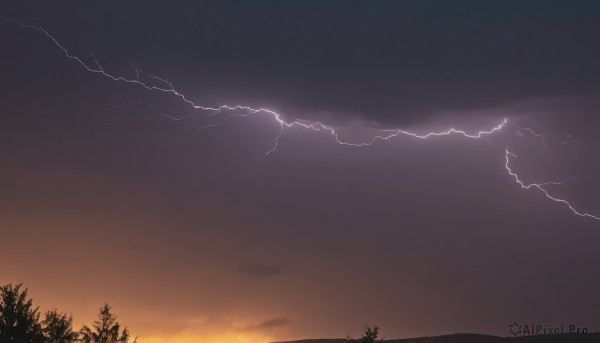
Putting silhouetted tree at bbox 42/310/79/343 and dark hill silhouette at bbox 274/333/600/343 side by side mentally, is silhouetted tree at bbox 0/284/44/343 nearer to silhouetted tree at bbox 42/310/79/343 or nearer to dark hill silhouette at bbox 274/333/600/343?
silhouetted tree at bbox 42/310/79/343

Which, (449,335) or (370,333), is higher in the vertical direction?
(449,335)

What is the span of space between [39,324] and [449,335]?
72435 millimetres

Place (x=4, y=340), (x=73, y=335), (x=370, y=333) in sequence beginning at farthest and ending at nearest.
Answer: (x=370, y=333) → (x=73, y=335) → (x=4, y=340)

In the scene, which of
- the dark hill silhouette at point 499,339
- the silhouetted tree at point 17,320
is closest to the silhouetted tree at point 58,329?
the silhouetted tree at point 17,320

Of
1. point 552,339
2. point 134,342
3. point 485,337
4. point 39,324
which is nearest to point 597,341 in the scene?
point 552,339

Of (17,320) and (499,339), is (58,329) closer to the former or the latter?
(17,320)

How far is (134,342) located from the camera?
3409 centimetres

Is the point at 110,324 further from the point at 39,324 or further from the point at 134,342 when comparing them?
the point at 39,324

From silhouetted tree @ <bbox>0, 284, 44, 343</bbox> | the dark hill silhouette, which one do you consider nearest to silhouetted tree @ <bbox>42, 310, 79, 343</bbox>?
silhouetted tree @ <bbox>0, 284, 44, 343</bbox>

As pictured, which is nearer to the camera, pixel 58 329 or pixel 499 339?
pixel 58 329

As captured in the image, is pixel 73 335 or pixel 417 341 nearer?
pixel 73 335

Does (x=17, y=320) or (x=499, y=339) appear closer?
(x=17, y=320)

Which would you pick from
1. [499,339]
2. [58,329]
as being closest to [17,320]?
[58,329]

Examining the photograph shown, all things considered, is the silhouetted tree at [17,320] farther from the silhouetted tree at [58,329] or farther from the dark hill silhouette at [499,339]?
the dark hill silhouette at [499,339]
